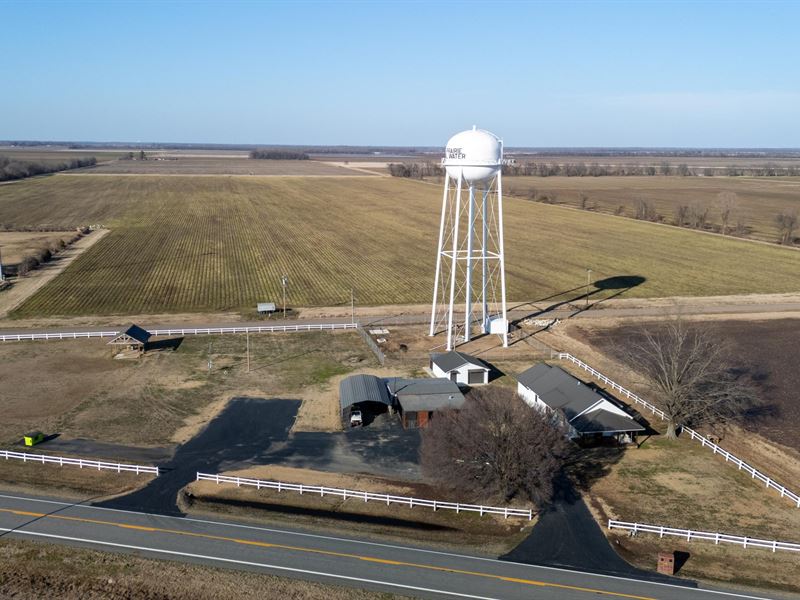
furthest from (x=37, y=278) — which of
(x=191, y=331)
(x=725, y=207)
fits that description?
(x=725, y=207)

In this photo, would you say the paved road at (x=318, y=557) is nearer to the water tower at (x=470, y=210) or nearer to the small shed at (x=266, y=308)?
the water tower at (x=470, y=210)

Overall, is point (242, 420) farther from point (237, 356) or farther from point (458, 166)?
point (458, 166)

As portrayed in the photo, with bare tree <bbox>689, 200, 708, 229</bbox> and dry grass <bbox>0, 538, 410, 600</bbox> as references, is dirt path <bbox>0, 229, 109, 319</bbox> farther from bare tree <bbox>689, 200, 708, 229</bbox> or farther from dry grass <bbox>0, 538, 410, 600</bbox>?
bare tree <bbox>689, 200, 708, 229</bbox>

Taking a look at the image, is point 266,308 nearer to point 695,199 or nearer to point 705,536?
point 705,536

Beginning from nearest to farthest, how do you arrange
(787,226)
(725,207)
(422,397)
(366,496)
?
(366,496), (422,397), (787,226), (725,207)

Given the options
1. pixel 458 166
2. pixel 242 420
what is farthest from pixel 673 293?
pixel 242 420
